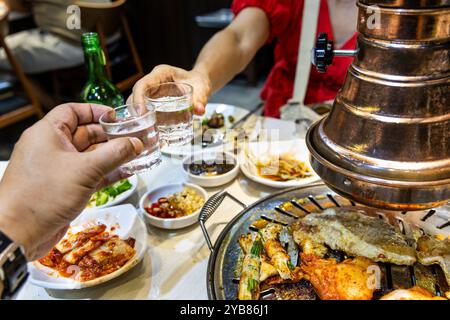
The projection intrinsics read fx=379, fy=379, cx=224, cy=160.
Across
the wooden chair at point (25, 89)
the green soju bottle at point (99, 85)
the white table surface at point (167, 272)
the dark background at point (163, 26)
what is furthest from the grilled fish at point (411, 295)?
the dark background at point (163, 26)

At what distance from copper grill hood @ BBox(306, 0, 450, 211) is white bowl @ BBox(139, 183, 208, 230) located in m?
0.82

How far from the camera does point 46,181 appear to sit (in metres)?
1.06

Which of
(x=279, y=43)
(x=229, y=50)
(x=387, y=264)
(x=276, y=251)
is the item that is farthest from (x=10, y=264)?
(x=279, y=43)

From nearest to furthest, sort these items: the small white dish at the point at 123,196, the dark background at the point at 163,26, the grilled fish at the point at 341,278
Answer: the grilled fish at the point at 341,278 < the small white dish at the point at 123,196 < the dark background at the point at 163,26

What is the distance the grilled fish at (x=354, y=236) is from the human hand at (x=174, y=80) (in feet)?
2.42

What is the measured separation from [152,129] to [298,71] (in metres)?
1.72

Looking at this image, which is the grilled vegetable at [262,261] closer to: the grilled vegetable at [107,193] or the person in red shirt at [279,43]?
the grilled vegetable at [107,193]

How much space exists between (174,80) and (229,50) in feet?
3.59

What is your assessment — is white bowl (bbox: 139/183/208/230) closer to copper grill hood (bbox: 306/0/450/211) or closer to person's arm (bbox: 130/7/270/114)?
person's arm (bbox: 130/7/270/114)

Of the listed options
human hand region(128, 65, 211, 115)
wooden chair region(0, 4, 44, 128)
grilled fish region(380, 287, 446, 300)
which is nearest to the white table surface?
human hand region(128, 65, 211, 115)

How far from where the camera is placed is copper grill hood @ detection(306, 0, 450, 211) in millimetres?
904

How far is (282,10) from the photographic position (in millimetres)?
2791

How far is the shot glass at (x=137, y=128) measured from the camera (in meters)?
1.27
